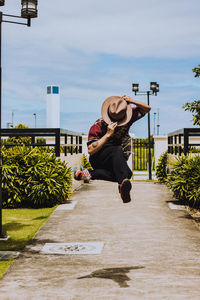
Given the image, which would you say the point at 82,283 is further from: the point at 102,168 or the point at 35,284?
the point at 102,168

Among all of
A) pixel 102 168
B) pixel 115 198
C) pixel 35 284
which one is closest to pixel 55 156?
pixel 115 198

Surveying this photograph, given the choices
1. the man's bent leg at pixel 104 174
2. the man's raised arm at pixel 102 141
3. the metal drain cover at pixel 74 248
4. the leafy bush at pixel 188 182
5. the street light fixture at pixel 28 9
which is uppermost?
the street light fixture at pixel 28 9

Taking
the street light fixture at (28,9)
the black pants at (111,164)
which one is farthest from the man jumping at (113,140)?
the street light fixture at (28,9)

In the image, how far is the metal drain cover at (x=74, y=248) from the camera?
1090cm

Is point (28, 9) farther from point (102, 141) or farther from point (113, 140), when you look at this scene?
point (102, 141)

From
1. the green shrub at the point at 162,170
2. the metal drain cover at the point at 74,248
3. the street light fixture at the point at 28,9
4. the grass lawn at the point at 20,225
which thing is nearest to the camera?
the street light fixture at the point at 28,9

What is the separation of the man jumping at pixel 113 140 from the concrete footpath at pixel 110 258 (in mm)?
3665

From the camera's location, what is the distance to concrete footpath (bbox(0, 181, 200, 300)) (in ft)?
26.3

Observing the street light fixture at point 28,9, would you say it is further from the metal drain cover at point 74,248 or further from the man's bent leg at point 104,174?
the metal drain cover at point 74,248

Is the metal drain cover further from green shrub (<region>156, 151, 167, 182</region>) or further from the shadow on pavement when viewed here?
green shrub (<region>156, 151, 167, 182</region>)

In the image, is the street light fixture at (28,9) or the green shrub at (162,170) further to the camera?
the green shrub at (162,170)

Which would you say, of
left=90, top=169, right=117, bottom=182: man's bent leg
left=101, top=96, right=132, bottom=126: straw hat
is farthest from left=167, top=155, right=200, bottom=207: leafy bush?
left=101, top=96, right=132, bottom=126: straw hat

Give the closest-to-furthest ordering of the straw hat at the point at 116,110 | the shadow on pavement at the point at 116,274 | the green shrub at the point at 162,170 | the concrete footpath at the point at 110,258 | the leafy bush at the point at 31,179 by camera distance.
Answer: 1. the straw hat at the point at 116,110
2. the concrete footpath at the point at 110,258
3. the shadow on pavement at the point at 116,274
4. the leafy bush at the point at 31,179
5. the green shrub at the point at 162,170

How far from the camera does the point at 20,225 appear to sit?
14.7 m
